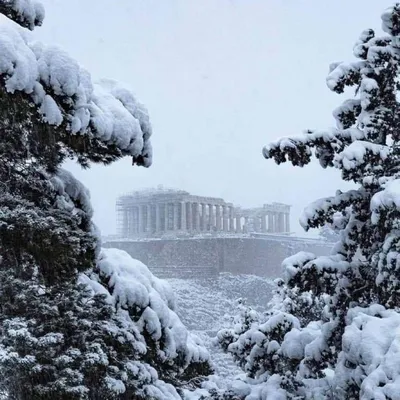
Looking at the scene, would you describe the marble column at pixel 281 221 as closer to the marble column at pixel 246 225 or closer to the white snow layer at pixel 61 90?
the marble column at pixel 246 225

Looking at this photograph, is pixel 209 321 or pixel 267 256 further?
pixel 267 256

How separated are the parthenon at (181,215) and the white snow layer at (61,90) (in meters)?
53.8

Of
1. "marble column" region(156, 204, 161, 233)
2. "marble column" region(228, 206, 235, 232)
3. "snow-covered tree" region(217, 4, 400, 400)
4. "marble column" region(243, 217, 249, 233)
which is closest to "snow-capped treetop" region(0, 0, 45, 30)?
"snow-covered tree" region(217, 4, 400, 400)

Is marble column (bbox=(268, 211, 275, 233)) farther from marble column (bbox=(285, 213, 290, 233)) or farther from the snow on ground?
the snow on ground

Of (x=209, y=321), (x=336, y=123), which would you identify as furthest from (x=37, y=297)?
(x=209, y=321)

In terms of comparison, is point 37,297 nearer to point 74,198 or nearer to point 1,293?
point 1,293

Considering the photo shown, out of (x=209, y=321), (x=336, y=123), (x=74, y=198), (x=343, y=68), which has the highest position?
(x=343, y=68)

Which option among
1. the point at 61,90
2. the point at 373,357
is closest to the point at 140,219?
the point at 373,357

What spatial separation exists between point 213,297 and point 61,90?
40599 mm

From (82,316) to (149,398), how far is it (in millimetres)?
870

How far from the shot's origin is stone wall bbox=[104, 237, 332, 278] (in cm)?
5075

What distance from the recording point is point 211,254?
50906 mm

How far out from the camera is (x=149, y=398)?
4.30 m

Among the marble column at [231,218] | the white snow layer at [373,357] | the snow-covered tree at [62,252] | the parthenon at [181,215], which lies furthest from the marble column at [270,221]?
the white snow layer at [373,357]
